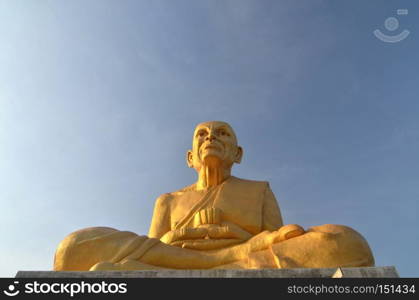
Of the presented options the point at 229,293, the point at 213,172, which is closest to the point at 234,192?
the point at 213,172

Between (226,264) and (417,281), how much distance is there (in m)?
3.21

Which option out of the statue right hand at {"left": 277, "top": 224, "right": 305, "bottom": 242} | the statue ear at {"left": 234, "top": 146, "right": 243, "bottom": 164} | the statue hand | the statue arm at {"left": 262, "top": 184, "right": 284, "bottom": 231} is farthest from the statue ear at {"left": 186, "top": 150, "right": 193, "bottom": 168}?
the statue right hand at {"left": 277, "top": 224, "right": 305, "bottom": 242}

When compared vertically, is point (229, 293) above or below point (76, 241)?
below

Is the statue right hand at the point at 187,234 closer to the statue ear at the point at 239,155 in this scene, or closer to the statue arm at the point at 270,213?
the statue arm at the point at 270,213

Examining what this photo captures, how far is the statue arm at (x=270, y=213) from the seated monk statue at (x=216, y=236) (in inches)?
0.7

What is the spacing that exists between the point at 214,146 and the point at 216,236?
7.01 feet

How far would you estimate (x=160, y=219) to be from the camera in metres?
9.55

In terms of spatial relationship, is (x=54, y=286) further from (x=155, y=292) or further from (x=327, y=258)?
(x=327, y=258)

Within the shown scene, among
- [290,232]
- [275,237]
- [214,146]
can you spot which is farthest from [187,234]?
[214,146]

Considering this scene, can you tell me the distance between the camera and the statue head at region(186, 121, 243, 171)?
9.87 m

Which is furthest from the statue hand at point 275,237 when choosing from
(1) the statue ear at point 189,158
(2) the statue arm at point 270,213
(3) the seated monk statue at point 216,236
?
(1) the statue ear at point 189,158

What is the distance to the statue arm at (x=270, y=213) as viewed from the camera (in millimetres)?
9156

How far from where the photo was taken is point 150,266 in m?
7.37

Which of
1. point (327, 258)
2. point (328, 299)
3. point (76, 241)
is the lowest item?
point (328, 299)
